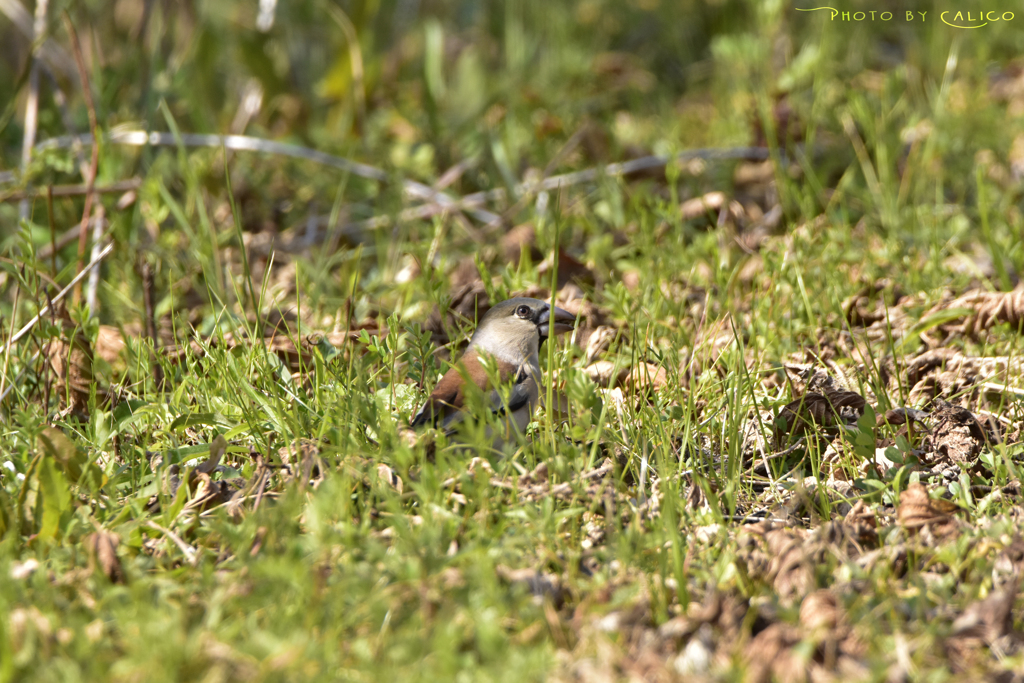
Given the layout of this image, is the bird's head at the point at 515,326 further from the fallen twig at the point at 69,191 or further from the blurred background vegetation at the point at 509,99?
the fallen twig at the point at 69,191

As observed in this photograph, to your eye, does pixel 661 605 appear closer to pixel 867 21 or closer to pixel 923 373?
pixel 923 373

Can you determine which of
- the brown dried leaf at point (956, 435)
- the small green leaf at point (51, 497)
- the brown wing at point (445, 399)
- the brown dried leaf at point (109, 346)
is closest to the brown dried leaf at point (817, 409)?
the brown dried leaf at point (956, 435)

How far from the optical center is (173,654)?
182 cm

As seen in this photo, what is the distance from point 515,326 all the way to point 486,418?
0.76m

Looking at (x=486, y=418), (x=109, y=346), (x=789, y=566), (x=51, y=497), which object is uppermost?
(x=486, y=418)

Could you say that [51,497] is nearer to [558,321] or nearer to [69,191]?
[558,321]

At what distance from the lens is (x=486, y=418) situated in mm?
2631

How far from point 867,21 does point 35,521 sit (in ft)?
22.8

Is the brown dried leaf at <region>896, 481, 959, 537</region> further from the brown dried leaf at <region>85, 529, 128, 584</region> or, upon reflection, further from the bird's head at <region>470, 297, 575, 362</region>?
the brown dried leaf at <region>85, 529, 128, 584</region>

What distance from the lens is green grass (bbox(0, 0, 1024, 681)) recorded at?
2.11 m

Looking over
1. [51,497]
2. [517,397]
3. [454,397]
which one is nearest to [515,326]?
[517,397]

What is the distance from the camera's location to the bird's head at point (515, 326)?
3336 millimetres

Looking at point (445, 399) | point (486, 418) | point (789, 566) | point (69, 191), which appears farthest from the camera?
point (69, 191)

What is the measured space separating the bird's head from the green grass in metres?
0.18
